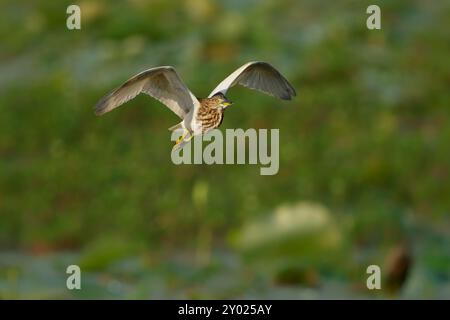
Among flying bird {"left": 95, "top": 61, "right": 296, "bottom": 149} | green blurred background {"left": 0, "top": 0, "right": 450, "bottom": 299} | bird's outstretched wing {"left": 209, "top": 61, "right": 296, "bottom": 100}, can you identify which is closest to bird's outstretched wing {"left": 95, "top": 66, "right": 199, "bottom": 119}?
flying bird {"left": 95, "top": 61, "right": 296, "bottom": 149}

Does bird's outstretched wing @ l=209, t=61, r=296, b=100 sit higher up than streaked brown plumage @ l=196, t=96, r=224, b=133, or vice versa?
bird's outstretched wing @ l=209, t=61, r=296, b=100

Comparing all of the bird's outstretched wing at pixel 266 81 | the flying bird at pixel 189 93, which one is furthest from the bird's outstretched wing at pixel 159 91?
the bird's outstretched wing at pixel 266 81

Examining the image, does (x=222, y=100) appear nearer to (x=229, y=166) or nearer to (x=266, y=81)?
(x=266, y=81)

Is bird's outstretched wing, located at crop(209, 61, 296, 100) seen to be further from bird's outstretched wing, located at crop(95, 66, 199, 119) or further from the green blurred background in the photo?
the green blurred background

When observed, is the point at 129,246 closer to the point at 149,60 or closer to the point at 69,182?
the point at 69,182

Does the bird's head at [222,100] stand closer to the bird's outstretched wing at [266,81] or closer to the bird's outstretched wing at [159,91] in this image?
the bird's outstretched wing at [159,91]

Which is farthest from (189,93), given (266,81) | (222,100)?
(266,81)

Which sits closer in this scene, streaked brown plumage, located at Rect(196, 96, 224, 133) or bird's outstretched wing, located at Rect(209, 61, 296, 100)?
streaked brown plumage, located at Rect(196, 96, 224, 133)

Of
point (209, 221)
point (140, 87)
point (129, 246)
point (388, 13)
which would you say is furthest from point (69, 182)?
point (140, 87)
